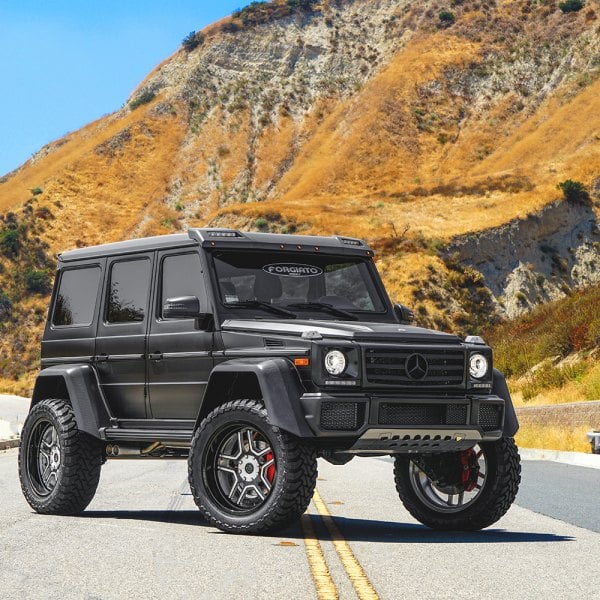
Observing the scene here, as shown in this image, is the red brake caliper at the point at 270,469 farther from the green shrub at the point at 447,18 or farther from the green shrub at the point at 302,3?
the green shrub at the point at 302,3

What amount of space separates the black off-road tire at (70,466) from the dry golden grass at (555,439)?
16.6 metres

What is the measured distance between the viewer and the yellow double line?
274 inches

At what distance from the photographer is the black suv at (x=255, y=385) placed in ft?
30.9

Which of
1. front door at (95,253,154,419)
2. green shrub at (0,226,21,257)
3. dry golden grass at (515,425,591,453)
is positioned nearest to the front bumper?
Result: front door at (95,253,154,419)

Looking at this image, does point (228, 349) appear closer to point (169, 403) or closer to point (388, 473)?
point (169, 403)

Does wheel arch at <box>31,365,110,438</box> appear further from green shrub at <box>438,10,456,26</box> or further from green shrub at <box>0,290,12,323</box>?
green shrub at <box>438,10,456,26</box>

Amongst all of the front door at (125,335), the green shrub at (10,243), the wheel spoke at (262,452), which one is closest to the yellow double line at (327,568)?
the wheel spoke at (262,452)

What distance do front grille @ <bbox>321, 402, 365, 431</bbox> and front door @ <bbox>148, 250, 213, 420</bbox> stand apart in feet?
4.75

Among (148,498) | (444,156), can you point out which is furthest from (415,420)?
(444,156)

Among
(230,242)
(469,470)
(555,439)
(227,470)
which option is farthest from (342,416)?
(555,439)

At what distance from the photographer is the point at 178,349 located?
10625 millimetres

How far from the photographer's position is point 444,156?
100125 millimetres

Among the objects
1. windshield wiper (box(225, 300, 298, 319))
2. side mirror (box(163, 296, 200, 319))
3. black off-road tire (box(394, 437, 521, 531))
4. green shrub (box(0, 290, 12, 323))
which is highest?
green shrub (box(0, 290, 12, 323))

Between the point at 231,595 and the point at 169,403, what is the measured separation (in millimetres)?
4037
